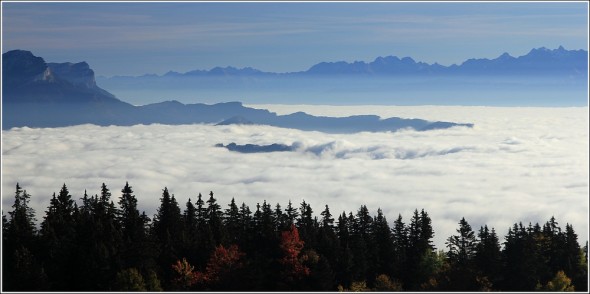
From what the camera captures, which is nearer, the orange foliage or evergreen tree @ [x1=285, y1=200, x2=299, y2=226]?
the orange foliage

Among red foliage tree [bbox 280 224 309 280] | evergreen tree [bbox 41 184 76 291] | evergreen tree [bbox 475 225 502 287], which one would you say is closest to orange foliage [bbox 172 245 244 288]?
red foliage tree [bbox 280 224 309 280]

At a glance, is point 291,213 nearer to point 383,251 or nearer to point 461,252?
point 383,251

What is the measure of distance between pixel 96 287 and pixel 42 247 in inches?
406

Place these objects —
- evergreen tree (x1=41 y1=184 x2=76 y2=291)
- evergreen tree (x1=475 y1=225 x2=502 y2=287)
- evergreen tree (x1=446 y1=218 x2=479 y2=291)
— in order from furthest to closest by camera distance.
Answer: evergreen tree (x1=446 y1=218 x2=479 y2=291)
evergreen tree (x1=475 y1=225 x2=502 y2=287)
evergreen tree (x1=41 y1=184 x2=76 y2=291)

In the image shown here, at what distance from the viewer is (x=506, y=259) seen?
106000 millimetres

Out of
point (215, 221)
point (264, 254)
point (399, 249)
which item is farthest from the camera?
point (215, 221)

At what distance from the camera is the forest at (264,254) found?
95062 mm

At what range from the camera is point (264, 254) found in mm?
103562

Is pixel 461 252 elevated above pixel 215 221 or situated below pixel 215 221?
below

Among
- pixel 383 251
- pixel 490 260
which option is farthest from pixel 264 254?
pixel 490 260

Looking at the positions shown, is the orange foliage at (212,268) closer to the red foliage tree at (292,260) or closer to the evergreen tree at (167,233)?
the evergreen tree at (167,233)

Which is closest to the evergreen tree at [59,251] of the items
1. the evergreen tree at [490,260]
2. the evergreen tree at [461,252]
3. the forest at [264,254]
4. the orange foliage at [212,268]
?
the forest at [264,254]

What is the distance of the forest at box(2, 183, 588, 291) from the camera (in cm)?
9506

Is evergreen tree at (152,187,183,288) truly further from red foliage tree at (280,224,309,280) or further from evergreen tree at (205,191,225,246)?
red foliage tree at (280,224,309,280)
